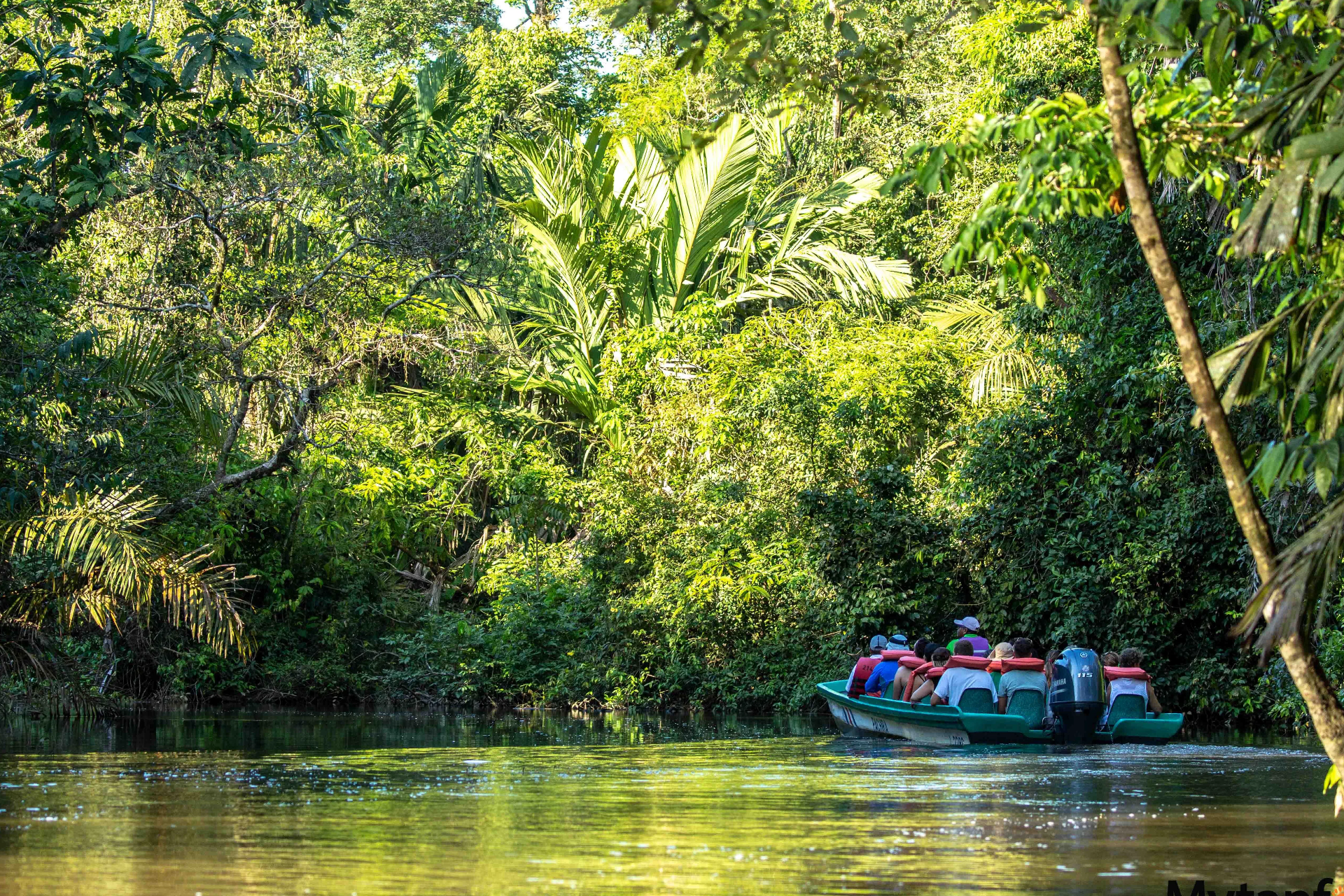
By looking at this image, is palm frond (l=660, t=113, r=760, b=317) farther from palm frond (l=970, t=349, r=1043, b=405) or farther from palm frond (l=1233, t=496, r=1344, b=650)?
palm frond (l=1233, t=496, r=1344, b=650)

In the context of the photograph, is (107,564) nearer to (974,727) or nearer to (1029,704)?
(974,727)

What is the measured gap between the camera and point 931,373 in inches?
858

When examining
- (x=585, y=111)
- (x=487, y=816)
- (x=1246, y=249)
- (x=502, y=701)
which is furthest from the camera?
(x=585, y=111)

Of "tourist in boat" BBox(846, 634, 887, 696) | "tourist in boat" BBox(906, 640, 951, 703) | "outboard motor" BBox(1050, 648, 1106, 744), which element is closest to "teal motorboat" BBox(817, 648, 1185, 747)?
"outboard motor" BBox(1050, 648, 1106, 744)

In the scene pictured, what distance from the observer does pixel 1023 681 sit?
1433 centimetres

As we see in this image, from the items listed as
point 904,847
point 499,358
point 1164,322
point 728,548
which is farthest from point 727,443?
point 904,847

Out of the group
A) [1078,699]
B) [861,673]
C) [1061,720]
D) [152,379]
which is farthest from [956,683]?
[152,379]

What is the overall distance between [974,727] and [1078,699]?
97 centimetres

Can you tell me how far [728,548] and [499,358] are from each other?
19.6ft

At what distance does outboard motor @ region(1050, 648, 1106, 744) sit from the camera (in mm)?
14023

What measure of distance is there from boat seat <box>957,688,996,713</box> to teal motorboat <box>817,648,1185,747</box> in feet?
0.05

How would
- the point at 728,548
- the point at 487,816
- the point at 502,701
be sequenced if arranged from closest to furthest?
the point at 487,816 → the point at 728,548 → the point at 502,701

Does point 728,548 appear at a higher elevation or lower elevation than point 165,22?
lower

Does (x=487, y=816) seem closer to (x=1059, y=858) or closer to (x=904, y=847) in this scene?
(x=904, y=847)
